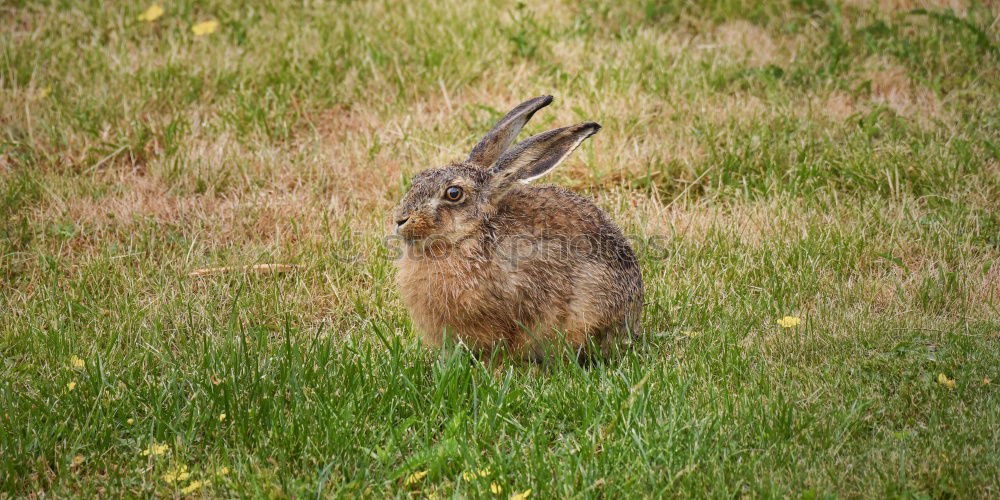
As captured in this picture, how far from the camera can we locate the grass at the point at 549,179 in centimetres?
387

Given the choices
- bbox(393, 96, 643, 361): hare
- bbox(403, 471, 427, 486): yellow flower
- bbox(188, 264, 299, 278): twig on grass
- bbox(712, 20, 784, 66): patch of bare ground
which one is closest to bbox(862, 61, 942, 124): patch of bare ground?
bbox(712, 20, 784, 66): patch of bare ground

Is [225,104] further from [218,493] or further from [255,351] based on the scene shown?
[218,493]

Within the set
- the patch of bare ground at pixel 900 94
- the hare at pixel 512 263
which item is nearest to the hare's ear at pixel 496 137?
the hare at pixel 512 263

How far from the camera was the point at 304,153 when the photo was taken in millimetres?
6855

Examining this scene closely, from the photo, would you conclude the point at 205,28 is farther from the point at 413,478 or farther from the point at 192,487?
the point at 413,478

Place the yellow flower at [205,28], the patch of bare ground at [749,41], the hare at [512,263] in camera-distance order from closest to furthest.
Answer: the hare at [512,263]
the patch of bare ground at [749,41]
the yellow flower at [205,28]

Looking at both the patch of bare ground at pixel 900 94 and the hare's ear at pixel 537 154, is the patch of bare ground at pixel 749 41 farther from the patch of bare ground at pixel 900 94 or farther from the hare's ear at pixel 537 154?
the hare's ear at pixel 537 154

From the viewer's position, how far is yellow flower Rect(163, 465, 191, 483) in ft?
12.2

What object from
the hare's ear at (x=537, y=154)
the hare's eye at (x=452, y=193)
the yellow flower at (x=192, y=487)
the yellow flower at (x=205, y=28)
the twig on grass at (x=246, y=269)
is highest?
the hare's ear at (x=537, y=154)

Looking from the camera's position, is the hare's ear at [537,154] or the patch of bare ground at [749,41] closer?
the hare's ear at [537,154]

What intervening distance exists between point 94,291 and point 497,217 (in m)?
2.27

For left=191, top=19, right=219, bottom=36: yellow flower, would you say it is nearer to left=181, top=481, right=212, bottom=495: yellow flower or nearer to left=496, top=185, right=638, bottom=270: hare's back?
left=496, top=185, right=638, bottom=270: hare's back

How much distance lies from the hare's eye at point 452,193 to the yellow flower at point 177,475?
1.73 m

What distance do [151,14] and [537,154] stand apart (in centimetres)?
457
